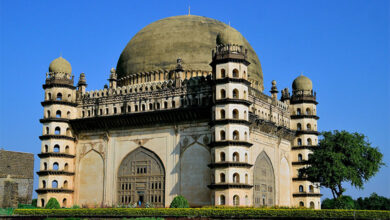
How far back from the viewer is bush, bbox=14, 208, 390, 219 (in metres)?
25.6

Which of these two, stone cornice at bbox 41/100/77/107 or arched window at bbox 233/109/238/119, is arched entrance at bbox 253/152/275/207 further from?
stone cornice at bbox 41/100/77/107

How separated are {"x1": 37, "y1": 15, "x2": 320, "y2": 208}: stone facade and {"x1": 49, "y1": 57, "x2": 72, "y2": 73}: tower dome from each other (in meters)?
0.08

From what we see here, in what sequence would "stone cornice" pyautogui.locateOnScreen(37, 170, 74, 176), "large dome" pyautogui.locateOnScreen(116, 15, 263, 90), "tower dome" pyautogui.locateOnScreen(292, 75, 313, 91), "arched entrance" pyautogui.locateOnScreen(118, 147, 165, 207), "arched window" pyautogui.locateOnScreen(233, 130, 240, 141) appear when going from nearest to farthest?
"arched window" pyautogui.locateOnScreen(233, 130, 240, 141)
"arched entrance" pyautogui.locateOnScreen(118, 147, 165, 207)
"stone cornice" pyautogui.locateOnScreen(37, 170, 74, 176)
"large dome" pyautogui.locateOnScreen(116, 15, 263, 90)
"tower dome" pyautogui.locateOnScreen(292, 75, 313, 91)

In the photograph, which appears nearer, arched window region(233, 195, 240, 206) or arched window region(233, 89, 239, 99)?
arched window region(233, 195, 240, 206)

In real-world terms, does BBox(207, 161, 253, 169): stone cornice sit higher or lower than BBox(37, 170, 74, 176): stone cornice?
higher

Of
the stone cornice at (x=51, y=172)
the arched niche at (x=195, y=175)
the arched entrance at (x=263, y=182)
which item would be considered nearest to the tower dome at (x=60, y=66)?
the stone cornice at (x=51, y=172)

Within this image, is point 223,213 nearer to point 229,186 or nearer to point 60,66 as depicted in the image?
point 229,186

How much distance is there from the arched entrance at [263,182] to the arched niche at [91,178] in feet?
38.8

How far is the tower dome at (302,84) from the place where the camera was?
4272 cm

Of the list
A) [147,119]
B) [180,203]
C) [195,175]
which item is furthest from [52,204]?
[195,175]

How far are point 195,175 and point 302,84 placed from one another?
14.3 m

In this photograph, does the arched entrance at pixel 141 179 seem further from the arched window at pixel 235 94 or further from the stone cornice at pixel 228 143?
the arched window at pixel 235 94

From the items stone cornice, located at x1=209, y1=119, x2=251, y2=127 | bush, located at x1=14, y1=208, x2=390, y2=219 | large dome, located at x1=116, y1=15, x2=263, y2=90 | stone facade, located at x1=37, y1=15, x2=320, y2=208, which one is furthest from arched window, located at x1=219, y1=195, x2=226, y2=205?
large dome, located at x1=116, y1=15, x2=263, y2=90

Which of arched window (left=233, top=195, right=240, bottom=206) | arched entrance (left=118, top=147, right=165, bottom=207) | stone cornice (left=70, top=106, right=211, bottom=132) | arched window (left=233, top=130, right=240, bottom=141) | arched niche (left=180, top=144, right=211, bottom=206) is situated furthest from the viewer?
arched entrance (left=118, top=147, right=165, bottom=207)
